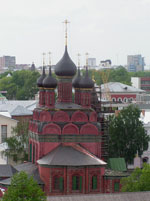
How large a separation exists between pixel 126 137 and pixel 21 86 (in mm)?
93858

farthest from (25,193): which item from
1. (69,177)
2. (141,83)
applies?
(141,83)

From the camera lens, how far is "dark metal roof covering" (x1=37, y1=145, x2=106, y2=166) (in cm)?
5366

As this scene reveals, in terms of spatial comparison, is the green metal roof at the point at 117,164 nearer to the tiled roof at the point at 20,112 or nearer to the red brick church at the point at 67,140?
the red brick church at the point at 67,140

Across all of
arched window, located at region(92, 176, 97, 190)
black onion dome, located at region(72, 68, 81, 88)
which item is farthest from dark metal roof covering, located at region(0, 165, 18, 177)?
black onion dome, located at region(72, 68, 81, 88)

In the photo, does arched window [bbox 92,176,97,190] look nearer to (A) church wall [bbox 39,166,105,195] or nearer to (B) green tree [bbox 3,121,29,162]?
(A) church wall [bbox 39,166,105,195]

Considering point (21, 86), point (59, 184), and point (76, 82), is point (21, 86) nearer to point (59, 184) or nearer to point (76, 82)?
point (76, 82)

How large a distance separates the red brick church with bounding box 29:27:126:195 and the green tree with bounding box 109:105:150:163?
9341 millimetres

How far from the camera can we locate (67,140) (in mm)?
56219

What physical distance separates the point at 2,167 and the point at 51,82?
Answer: 6467 millimetres

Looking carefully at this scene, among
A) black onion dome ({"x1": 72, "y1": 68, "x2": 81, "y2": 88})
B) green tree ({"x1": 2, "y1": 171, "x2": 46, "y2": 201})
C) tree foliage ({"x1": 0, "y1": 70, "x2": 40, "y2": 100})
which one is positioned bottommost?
green tree ({"x1": 2, "y1": 171, "x2": 46, "y2": 201})

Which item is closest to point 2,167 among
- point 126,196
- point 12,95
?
point 126,196

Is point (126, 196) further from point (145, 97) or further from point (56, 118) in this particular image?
point (145, 97)

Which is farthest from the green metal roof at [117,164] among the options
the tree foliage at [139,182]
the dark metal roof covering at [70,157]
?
the tree foliage at [139,182]

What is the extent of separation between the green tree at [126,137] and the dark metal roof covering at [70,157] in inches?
536
